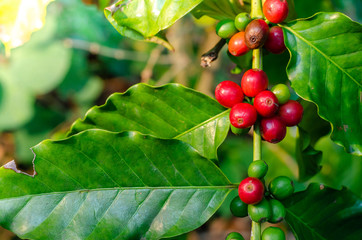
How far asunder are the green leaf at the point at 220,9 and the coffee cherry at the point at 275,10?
156 millimetres

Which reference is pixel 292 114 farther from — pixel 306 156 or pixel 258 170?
pixel 306 156

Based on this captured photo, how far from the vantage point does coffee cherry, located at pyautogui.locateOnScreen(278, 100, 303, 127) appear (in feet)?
3.26

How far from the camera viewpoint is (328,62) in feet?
3.38

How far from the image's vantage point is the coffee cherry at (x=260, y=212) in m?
0.93

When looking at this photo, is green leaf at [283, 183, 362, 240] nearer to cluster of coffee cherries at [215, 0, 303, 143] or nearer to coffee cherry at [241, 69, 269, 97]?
cluster of coffee cherries at [215, 0, 303, 143]

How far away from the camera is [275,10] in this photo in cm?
100

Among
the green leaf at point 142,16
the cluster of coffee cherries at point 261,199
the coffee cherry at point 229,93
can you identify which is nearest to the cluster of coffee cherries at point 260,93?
the coffee cherry at point 229,93

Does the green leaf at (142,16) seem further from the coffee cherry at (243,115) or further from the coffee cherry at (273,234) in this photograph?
the coffee cherry at (273,234)

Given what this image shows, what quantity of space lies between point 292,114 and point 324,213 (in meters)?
0.33

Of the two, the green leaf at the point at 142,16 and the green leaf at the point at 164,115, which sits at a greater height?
the green leaf at the point at 142,16

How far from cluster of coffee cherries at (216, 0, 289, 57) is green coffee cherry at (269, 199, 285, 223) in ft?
1.31

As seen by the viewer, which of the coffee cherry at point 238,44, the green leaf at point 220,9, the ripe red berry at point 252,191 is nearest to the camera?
the ripe red berry at point 252,191

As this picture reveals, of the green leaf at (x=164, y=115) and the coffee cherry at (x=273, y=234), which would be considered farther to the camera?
the green leaf at (x=164, y=115)

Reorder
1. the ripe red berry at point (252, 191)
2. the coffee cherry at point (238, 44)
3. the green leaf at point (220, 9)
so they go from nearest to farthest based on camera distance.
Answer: the ripe red berry at point (252, 191) < the coffee cherry at point (238, 44) < the green leaf at point (220, 9)
